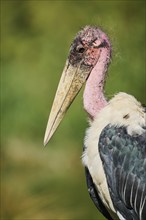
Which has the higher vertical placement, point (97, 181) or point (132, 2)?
point (132, 2)

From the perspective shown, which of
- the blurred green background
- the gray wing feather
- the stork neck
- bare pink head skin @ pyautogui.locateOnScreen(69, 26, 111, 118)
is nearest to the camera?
the gray wing feather

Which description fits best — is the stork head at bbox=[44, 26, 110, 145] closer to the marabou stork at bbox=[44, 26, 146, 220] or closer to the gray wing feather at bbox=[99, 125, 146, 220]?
the marabou stork at bbox=[44, 26, 146, 220]

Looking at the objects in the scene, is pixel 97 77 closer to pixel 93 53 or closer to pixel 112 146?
pixel 93 53

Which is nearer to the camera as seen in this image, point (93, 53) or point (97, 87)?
point (97, 87)

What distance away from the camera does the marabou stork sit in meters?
6.18

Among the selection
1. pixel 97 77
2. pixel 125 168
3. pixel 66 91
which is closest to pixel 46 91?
pixel 66 91

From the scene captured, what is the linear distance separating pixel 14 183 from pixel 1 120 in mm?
1988

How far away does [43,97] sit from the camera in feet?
38.2

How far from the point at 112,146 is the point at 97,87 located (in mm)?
481

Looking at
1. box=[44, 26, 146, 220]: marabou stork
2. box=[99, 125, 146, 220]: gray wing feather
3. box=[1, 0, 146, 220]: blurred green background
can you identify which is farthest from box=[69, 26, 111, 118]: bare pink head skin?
box=[1, 0, 146, 220]: blurred green background

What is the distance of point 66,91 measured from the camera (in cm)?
672

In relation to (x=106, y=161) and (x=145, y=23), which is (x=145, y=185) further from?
(x=145, y=23)

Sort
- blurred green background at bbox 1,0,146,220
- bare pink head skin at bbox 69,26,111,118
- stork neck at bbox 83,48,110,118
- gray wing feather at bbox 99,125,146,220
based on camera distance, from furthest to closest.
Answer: blurred green background at bbox 1,0,146,220 < bare pink head skin at bbox 69,26,111,118 < stork neck at bbox 83,48,110,118 < gray wing feather at bbox 99,125,146,220

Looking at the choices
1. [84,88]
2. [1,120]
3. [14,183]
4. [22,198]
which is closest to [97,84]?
[84,88]
